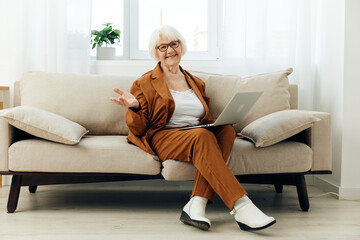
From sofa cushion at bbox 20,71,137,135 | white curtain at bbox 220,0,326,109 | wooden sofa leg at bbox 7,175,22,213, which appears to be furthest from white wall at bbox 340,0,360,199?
wooden sofa leg at bbox 7,175,22,213

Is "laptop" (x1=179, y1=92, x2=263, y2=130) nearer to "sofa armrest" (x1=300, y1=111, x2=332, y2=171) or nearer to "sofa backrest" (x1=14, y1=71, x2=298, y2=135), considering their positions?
"sofa armrest" (x1=300, y1=111, x2=332, y2=171)

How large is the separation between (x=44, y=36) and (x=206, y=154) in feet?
5.61

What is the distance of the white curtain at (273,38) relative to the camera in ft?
10.1

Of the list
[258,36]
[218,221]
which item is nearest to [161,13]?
[258,36]

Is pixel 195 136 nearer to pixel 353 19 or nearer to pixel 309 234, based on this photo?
pixel 309 234

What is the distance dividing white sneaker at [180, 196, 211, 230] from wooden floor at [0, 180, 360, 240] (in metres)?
0.04

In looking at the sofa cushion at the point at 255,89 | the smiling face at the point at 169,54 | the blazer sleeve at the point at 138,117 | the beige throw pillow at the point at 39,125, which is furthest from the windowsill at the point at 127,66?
the beige throw pillow at the point at 39,125

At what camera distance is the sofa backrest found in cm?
262

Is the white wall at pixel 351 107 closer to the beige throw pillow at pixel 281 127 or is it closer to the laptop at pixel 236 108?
the beige throw pillow at pixel 281 127

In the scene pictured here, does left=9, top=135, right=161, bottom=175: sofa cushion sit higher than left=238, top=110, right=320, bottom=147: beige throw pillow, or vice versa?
left=238, top=110, right=320, bottom=147: beige throw pillow

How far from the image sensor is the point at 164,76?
2.47 m

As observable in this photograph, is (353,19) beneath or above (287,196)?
above

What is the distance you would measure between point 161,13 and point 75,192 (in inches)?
65.7

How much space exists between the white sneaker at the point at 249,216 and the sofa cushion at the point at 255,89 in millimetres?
835
